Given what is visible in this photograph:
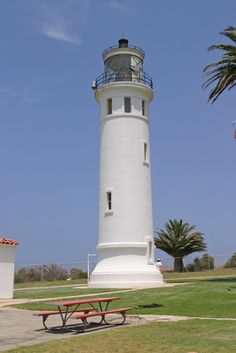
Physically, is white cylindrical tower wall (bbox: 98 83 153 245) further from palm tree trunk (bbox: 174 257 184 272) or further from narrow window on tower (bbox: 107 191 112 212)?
palm tree trunk (bbox: 174 257 184 272)

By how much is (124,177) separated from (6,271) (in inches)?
339

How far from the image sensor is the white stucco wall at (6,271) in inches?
802

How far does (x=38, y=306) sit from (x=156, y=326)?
21.3 feet

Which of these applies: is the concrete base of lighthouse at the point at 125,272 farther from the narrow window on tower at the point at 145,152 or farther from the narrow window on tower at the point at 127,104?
the narrow window on tower at the point at 127,104

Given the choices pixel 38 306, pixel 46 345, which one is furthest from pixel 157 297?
pixel 46 345

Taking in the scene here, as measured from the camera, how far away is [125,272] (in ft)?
80.9

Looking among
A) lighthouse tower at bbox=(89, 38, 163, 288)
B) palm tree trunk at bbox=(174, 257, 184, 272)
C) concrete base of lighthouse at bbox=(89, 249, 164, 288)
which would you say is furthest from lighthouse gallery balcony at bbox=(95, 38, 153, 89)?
palm tree trunk at bbox=(174, 257, 184, 272)

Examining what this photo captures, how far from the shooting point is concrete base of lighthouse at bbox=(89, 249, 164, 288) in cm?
2438

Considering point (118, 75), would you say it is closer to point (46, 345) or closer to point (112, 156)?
point (112, 156)

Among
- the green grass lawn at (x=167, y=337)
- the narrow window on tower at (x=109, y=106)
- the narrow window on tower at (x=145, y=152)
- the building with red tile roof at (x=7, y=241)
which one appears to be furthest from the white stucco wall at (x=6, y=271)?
the narrow window on tower at (x=109, y=106)

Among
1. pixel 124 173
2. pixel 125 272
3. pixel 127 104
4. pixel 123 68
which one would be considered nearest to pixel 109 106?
pixel 127 104

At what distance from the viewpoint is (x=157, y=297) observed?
647 inches

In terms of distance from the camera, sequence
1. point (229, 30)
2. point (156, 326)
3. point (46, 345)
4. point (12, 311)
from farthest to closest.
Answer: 1. point (229, 30)
2. point (12, 311)
3. point (156, 326)
4. point (46, 345)

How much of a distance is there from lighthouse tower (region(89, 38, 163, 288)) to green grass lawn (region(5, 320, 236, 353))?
47.0ft
